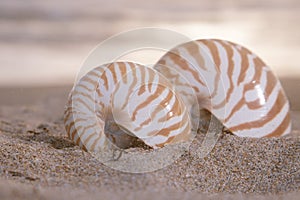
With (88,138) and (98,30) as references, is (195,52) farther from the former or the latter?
(98,30)

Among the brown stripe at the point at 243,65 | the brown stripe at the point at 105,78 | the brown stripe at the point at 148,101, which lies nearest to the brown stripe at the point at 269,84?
the brown stripe at the point at 243,65

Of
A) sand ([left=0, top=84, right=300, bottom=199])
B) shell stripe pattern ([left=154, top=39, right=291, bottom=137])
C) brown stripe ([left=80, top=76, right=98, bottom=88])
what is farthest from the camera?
shell stripe pattern ([left=154, top=39, right=291, bottom=137])

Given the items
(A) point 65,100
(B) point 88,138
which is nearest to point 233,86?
(B) point 88,138

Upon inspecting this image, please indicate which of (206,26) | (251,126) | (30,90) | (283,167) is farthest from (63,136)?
(206,26)

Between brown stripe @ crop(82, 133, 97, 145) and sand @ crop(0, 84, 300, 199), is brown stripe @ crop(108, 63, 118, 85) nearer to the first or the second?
brown stripe @ crop(82, 133, 97, 145)

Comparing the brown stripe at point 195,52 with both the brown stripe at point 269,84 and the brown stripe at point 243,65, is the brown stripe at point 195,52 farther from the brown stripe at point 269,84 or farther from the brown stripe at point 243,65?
the brown stripe at point 269,84

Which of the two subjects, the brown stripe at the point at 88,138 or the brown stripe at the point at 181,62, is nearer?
the brown stripe at the point at 88,138

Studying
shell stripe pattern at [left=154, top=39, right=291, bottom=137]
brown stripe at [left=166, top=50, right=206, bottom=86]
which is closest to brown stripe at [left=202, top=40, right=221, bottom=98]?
shell stripe pattern at [left=154, top=39, right=291, bottom=137]
